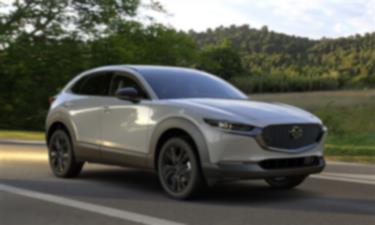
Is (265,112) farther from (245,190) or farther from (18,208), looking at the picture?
(18,208)

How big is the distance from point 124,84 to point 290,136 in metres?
2.64

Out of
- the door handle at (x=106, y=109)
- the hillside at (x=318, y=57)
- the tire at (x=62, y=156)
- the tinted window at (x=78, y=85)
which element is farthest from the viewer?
the hillside at (x=318, y=57)

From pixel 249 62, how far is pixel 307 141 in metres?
102

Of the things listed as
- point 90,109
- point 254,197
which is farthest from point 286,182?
point 90,109

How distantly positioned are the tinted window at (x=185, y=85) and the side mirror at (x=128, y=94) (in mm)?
251

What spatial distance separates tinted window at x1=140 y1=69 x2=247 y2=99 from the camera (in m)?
8.72

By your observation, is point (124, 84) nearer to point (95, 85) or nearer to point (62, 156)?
point (95, 85)

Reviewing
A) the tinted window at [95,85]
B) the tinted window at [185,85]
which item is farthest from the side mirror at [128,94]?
the tinted window at [95,85]

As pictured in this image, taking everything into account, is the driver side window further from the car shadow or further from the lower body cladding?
the lower body cladding

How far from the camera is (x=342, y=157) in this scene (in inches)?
545

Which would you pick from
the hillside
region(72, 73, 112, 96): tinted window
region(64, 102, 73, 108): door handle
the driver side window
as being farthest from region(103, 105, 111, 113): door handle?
the hillside

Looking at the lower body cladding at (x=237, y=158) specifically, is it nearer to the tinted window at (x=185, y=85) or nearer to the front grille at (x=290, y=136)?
the front grille at (x=290, y=136)

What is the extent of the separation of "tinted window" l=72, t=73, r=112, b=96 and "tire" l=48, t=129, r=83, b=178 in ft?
2.38

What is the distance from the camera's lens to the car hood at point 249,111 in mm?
7566
